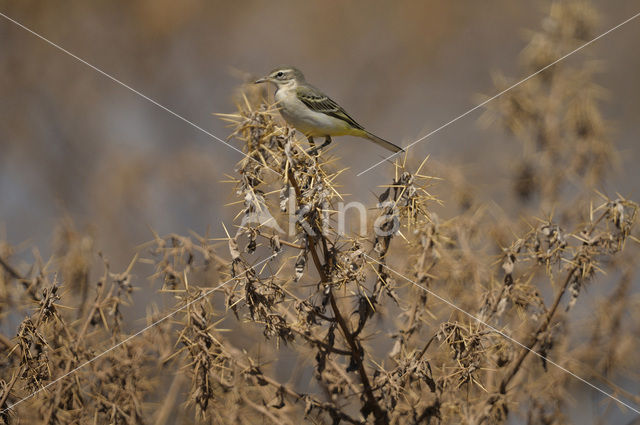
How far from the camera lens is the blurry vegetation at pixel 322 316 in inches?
97.1

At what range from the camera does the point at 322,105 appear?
13.1 ft

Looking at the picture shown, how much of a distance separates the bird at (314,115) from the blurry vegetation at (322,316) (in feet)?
1.34

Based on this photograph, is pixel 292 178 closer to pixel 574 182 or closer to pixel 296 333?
pixel 296 333

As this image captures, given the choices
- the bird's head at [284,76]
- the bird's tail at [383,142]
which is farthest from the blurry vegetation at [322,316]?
the bird's head at [284,76]

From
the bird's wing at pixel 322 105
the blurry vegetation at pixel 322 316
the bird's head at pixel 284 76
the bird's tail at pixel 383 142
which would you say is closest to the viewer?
the blurry vegetation at pixel 322 316

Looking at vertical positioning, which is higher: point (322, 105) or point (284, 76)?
point (284, 76)

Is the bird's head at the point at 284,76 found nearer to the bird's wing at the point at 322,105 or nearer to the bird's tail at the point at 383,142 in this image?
the bird's wing at the point at 322,105

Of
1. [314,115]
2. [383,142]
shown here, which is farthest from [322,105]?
[383,142]

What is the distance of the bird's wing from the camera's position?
3959 mm

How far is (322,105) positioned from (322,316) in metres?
1.78

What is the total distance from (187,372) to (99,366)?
0.43 metres

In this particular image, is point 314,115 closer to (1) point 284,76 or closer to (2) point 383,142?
(2) point 383,142

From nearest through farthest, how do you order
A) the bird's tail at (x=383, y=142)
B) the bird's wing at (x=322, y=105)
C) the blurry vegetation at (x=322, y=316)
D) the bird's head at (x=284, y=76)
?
the blurry vegetation at (x=322, y=316) < the bird's tail at (x=383, y=142) < the bird's wing at (x=322, y=105) < the bird's head at (x=284, y=76)

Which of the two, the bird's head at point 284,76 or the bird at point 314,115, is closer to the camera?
the bird at point 314,115
